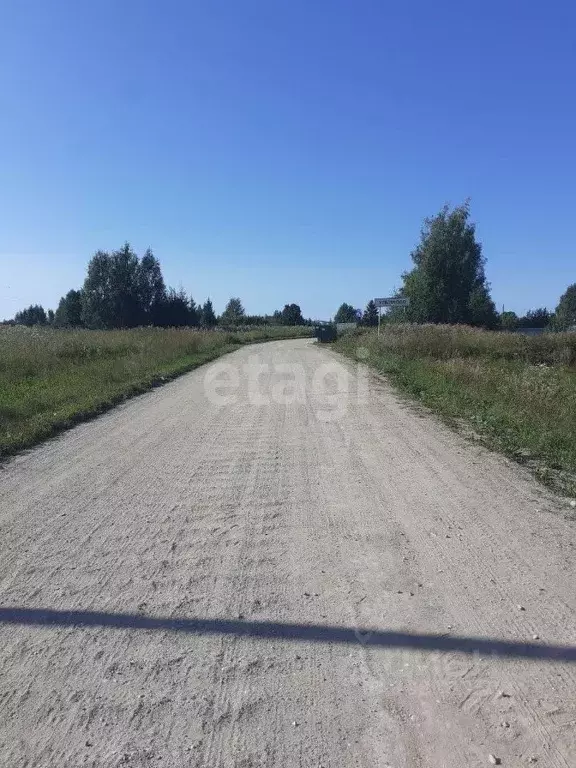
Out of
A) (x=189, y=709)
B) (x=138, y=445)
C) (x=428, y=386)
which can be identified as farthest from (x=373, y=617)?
(x=428, y=386)

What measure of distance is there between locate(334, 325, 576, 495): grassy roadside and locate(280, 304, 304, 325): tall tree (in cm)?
7898

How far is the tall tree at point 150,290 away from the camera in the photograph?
6838cm

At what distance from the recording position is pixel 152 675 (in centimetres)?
292

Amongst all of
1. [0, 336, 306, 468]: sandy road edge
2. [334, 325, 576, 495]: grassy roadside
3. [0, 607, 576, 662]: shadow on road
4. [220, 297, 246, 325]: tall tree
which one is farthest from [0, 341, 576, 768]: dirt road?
[220, 297, 246, 325]: tall tree

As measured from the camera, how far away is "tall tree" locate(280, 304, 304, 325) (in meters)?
104

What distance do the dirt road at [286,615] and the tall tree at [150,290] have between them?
210 feet

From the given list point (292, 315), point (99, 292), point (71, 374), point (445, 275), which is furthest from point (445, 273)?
point (292, 315)

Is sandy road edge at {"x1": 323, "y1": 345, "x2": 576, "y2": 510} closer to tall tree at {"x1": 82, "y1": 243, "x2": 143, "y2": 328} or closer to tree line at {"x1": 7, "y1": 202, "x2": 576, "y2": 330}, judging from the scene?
tree line at {"x1": 7, "y1": 202, "x2": 576, "y2": 330}

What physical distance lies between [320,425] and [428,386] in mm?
4860

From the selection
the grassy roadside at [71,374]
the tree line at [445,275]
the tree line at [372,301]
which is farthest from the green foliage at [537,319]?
the grassy roadside at [71,374]

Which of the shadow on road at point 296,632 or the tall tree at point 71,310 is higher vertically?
the tall tree at point 71,310

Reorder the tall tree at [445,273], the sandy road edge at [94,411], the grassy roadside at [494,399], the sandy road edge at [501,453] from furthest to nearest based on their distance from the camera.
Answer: the tall tree at [445,273]
the sandy road edge at [94,411]
the grassy roadside at [494,399]
the sandy road edge at [501,453]

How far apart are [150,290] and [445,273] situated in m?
37.6

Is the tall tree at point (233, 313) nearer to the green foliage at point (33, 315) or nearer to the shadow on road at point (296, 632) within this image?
the green foliage at point (33, 315)
